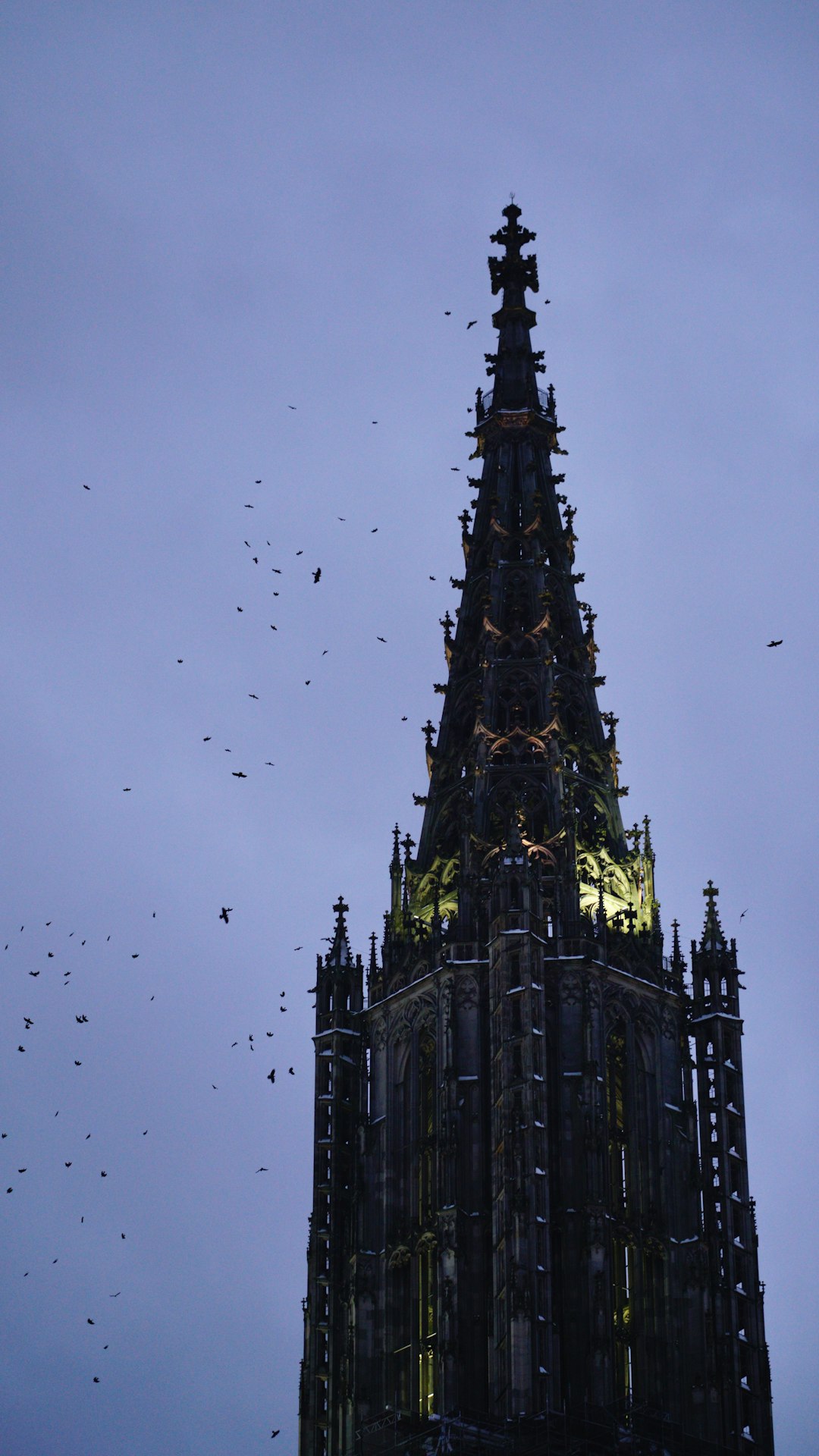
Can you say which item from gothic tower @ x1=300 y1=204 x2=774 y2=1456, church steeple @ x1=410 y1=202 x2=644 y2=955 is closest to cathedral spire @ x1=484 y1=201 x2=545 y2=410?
church steeple @ x1=410 y1=202 x2=644 y2=955

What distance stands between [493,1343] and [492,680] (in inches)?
1204

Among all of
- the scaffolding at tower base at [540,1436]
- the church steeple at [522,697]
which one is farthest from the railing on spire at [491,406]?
the scaffolding at tower base at [540,1436]

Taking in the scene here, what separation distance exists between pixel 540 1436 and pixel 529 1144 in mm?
10260

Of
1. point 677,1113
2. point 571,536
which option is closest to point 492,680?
point 571,536

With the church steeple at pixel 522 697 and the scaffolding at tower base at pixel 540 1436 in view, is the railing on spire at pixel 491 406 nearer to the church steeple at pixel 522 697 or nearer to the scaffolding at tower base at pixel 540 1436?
the church steeple at pixel 522 697

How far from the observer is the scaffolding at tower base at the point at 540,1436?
89250mm

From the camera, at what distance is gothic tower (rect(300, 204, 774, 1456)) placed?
93562 mm

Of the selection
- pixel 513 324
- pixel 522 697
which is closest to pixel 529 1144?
pixel 522 697

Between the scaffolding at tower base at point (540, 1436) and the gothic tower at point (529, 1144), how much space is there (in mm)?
90

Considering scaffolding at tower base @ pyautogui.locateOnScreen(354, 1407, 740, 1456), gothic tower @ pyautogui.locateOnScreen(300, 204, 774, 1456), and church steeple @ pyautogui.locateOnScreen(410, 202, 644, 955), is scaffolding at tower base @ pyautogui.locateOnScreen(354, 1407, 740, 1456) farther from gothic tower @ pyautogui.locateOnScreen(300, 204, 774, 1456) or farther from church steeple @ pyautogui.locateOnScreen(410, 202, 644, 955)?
church steeple @ pyautogui.locateOnScreen(410, 202, 644, 955)

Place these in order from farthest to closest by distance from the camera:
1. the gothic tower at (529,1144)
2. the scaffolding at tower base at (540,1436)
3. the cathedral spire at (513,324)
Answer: the cathedral spire at (513,324) → the gothic tower at (529,1144) → the scaffolding at tower base at (540,1436)

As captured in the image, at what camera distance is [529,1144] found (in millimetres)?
94750

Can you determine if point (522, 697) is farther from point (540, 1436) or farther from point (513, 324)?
point (540, 1436)

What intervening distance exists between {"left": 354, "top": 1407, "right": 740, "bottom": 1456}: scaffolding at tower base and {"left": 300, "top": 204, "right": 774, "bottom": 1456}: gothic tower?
90 millimetres
